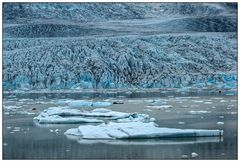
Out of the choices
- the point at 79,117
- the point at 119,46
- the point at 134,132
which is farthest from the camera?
the point at 119,46

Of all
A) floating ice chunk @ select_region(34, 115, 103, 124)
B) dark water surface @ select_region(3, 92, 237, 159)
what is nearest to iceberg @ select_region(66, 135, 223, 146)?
dark water surface @ select_region(3, 92, 237, 159)

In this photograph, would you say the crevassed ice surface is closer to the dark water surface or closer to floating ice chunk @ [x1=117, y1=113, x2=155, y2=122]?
floating ice chunk @ [x1=117, y1=113, x2=155, y2=122]

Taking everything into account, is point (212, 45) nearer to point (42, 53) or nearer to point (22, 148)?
point (42, 53)

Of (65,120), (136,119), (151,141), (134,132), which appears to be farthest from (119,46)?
(151,141)

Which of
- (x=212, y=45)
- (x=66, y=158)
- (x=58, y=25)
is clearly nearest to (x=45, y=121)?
(x=66, y=158)

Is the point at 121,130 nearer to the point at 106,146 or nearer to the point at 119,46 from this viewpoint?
the point at 106,146

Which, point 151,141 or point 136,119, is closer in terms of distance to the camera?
point 151,141

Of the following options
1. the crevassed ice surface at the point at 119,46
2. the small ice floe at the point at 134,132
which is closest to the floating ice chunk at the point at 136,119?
the small ice floe at the point at 134,132

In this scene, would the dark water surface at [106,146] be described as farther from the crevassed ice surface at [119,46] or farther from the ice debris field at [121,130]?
the crevassed ice surface at [119,46]

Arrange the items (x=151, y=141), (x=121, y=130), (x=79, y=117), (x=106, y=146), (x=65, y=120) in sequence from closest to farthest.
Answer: (x=106, y=146) < (x=151, y=141) < (x=121, y=130) < (x=65, y=120) < (x=79, y=117)
